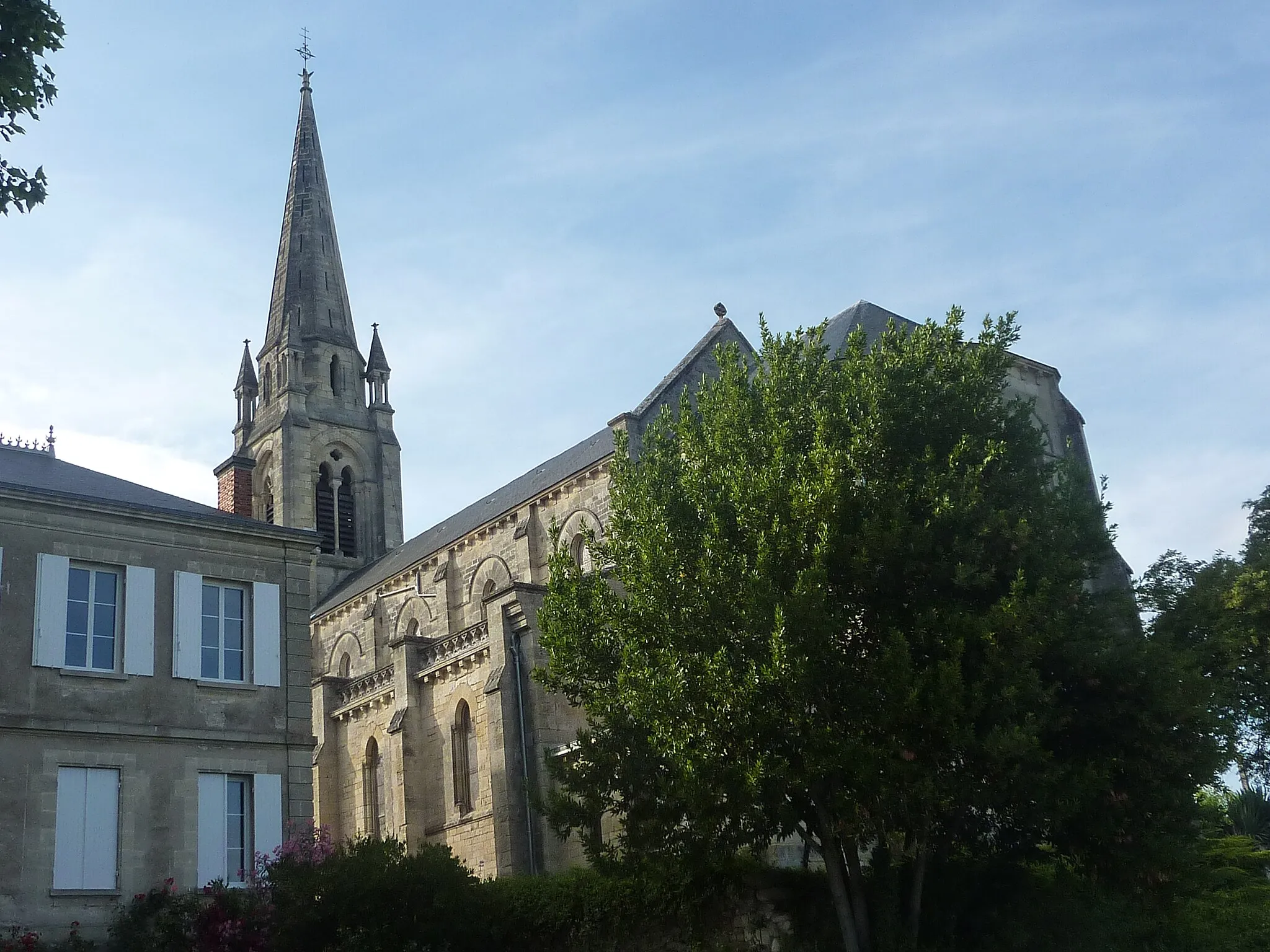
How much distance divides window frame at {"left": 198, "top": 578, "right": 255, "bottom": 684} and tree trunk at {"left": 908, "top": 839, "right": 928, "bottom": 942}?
9.37 m

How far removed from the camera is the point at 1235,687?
78.6 ft

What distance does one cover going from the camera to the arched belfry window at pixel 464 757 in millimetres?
28859

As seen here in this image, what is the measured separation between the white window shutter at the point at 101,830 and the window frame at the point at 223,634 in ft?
5.99

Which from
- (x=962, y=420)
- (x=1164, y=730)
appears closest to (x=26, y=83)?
(x=962, y=420)

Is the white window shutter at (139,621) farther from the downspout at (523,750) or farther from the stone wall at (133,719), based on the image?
the downspout at (523,750)

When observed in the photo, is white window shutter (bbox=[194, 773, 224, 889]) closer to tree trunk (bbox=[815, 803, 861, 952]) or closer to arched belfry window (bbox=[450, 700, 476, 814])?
tree trunk (bbox=[815, 803, 861, 952])

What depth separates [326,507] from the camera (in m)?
51.6

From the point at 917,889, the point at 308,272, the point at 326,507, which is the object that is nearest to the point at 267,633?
the point at 917,889

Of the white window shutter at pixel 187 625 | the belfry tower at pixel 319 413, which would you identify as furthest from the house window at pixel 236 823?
the belfry tower at pixel 319 413

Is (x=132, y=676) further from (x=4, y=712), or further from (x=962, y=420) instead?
(x=962, y=420)

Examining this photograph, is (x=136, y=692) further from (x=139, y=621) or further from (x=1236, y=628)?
(x=1236, y=628)

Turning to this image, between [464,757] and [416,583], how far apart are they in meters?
11.3

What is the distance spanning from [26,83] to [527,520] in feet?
78.0

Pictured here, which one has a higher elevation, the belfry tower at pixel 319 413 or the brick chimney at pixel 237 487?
the belfry tower at pixel 319 413
